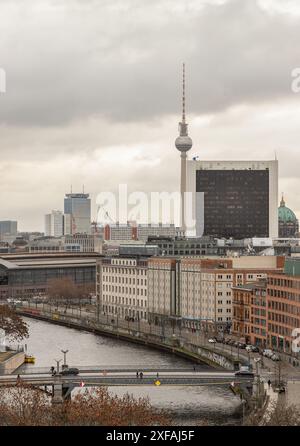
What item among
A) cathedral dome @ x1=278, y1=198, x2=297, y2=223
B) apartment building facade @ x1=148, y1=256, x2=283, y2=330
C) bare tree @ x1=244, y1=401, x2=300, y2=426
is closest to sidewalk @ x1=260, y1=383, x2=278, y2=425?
bare tree @ x1=244, y1=401, x2=300, y2=426

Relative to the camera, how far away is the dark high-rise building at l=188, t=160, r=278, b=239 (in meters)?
149

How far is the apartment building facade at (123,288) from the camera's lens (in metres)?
86.7

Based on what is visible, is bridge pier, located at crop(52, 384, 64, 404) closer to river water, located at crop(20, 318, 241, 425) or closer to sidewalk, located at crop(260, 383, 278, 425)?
river water, located at crop(20, 318, 241, 425)

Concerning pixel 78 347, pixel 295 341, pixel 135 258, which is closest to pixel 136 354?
pixel 78 347

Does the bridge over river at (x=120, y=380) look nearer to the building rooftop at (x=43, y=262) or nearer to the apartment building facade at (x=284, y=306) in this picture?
the apartment building facade at (x=284, y=306)

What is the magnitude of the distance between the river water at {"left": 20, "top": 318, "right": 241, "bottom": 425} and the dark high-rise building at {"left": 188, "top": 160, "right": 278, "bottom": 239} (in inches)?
2506

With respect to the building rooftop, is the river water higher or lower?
lower

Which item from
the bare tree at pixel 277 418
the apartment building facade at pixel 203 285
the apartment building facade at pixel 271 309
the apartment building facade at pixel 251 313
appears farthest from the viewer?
the apartment building facade at pixel 203 285

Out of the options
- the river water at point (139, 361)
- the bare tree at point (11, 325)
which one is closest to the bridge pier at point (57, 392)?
the river water at point (139, 361)

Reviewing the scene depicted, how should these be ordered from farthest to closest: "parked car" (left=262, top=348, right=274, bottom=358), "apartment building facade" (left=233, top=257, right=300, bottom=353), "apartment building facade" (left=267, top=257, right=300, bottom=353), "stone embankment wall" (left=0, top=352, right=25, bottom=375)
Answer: "apartment building facade" (left=233, top=257, right=300, bottom=353) < "apartment building facade" (left=267, top=257, right=300, bottom=353) < "parked car" (left=262, top=348, right=274, bottom=358) < "stone embankment wall" (left=0, top=352, right=25, bottom=375)

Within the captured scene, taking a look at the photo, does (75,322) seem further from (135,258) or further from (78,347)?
(78,347)

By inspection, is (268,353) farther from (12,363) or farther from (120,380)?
(120,380)

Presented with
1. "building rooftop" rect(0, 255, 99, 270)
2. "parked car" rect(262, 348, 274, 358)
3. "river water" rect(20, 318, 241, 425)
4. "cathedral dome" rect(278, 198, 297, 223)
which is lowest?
"river water" rect(20, 318, 241, 425)

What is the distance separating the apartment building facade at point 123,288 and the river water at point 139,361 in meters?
6.34
